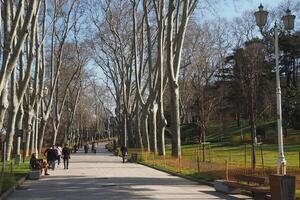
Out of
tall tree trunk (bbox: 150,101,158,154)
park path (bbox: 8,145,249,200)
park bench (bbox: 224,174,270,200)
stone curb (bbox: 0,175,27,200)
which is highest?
tall tree trunk (bbox: 150,101,158,154)

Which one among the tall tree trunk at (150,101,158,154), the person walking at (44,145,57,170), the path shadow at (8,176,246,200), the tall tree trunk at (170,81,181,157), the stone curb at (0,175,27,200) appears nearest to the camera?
the stone curb at (0,175,27,200)

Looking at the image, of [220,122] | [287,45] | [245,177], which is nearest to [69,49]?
[287,45]

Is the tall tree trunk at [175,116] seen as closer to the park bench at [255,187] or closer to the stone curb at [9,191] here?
the stone curb at [9,191]

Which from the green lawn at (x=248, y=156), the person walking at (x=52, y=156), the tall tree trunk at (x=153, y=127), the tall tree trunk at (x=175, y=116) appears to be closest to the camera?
the green lawn at (x=248, y=156)

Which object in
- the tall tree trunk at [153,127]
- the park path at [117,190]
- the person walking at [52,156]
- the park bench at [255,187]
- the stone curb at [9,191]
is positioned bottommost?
the park path at [117,190]

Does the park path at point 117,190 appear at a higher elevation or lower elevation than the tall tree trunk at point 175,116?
lower

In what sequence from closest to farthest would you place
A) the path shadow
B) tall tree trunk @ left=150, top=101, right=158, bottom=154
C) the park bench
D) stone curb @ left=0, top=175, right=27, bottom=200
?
the park bench
stone curb @ left=0, top=175, right=27, bottom=200
the path shadow
tall tree trunk @ left=150, top=101, right=158, bottom=154

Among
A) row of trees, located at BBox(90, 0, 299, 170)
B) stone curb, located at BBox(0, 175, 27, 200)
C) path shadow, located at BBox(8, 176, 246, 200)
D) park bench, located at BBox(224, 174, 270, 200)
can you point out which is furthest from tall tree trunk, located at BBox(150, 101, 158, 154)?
park bench, located at BBox(224, 174, 270, 200)

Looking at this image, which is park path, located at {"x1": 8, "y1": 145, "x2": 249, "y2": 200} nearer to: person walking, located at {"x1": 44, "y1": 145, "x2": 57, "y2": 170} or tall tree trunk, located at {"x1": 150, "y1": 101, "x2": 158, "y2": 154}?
person walking, located at {"x1": 44, "y1": 145, "x2": 57, "y2": 170}

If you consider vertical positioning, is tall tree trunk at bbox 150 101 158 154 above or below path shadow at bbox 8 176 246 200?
above

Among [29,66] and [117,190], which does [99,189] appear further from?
[29,66]

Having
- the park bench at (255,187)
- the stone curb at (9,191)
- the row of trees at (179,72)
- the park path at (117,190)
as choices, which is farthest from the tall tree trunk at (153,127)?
the park bench at (255,187)

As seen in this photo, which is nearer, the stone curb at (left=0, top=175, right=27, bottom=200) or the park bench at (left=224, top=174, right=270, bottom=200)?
the park bench at (left=224, top=174, right=270, bottom=200)

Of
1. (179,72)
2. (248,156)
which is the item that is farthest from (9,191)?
(179,72)
